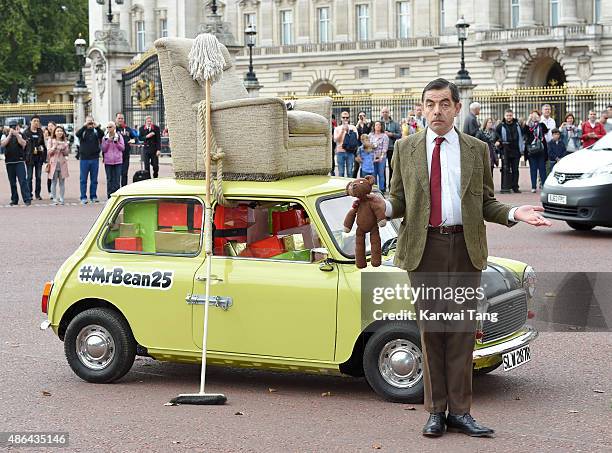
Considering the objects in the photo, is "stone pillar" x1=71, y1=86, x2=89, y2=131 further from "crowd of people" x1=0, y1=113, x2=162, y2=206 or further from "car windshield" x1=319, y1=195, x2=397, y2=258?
"car windshield" x1=319, y1=195, x2=397, y2=258

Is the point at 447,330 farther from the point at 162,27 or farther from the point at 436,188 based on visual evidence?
the point at 162,27

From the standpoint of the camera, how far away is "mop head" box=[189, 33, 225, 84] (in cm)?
848

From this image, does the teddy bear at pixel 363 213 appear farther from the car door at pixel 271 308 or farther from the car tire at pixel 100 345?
the car tire at pixel 100 345

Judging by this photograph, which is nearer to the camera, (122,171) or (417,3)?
(122,171)

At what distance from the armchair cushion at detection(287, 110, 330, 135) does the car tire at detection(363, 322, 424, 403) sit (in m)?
1.61

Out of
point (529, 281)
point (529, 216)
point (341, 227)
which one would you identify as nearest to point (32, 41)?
point (341, 227)

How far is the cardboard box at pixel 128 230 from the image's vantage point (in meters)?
8.52

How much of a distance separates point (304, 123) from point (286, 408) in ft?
6.36

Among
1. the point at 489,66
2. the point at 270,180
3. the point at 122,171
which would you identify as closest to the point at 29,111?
the point at 489,66

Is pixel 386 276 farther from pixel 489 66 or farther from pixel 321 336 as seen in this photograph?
pixel 489 66

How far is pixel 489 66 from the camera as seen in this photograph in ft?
220

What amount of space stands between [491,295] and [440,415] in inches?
42.8

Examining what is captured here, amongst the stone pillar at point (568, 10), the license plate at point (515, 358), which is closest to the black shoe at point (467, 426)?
the license plate at point (515, 358)

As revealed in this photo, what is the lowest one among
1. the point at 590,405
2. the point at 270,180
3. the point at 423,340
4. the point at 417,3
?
the point at 590,405
